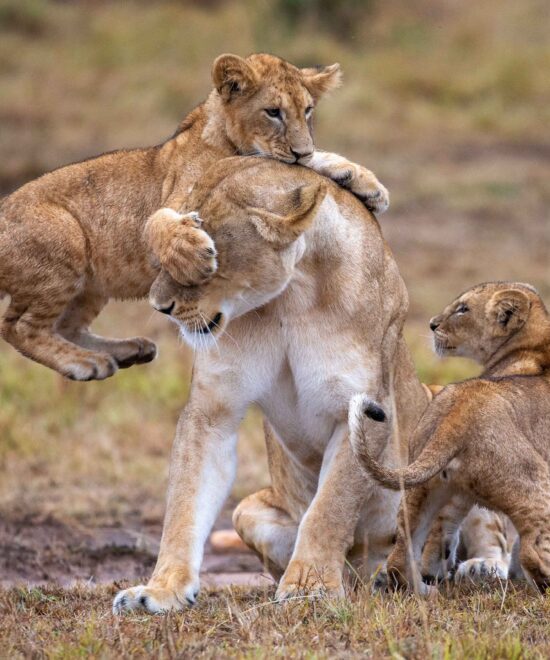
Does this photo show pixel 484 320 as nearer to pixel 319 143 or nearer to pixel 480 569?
pixel 480 569

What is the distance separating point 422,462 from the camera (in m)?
4.01

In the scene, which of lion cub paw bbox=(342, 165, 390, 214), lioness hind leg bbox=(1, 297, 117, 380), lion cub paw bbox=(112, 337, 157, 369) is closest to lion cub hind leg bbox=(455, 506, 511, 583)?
lion cub paw bbox=(342, 165, 390, 214)

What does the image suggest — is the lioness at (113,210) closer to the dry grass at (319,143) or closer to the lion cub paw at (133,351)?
the lion cub paw at (133,351)

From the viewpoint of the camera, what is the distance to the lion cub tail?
3.95 meters

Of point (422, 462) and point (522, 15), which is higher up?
point (522, 15)

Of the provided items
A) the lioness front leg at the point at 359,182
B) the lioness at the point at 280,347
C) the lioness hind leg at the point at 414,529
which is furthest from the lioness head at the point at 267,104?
the lioness hind leg at the point at 414,529

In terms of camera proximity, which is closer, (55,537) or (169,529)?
(169,529)

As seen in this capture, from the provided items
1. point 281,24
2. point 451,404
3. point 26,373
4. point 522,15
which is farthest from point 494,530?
point 522,15

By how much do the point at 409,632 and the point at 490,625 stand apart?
0.23 metres

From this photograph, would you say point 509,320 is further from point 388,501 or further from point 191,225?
point 191,225

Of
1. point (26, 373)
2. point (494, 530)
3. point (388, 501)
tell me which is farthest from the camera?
point (26, 373)

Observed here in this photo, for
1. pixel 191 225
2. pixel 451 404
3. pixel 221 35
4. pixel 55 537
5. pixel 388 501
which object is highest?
pixel 221 35

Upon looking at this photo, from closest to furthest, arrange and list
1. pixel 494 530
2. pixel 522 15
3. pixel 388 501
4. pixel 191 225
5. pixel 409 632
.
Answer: pixel 409 632 → pixel 191 225 → pixel 388 501 → pixel 494 530 → pixel 522 15

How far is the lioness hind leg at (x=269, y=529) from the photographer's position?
4875 millimetres
